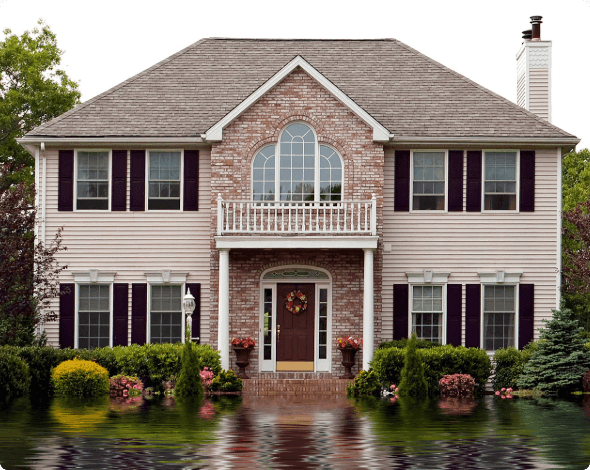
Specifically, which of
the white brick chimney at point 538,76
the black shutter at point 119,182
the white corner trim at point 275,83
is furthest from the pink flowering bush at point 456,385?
the black shutter at point 119,182

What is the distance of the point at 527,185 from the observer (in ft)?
81.9

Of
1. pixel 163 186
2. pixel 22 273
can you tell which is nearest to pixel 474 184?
pixel 163 186

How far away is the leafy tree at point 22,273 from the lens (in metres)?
23.6

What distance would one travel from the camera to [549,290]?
81.7ft

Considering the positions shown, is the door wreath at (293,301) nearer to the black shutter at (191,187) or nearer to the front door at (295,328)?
the front door at (295,328)

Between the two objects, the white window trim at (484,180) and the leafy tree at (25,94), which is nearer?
the white window trim at (484,180)

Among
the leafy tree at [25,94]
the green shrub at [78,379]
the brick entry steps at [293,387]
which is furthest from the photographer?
the leafy tree at [25,94]

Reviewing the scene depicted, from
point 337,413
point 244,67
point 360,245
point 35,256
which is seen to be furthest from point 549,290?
point 35,256

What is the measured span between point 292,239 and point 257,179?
2.27 meters

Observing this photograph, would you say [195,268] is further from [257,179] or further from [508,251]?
[508,251]

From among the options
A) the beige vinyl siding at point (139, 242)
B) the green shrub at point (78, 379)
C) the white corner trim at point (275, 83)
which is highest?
the white corner trim at point (275, 83)

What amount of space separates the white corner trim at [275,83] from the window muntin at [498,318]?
5243 millimetres

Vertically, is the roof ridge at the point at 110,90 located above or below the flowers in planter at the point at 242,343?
above

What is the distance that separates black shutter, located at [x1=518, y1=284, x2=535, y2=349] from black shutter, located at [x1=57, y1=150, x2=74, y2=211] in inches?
491
